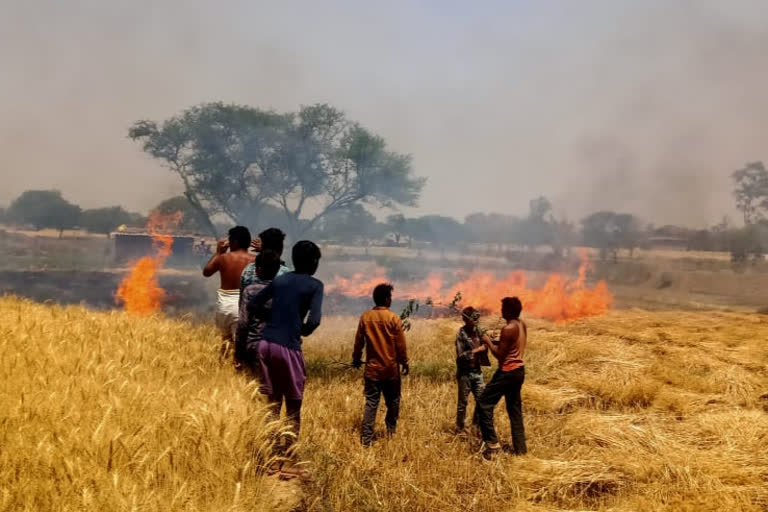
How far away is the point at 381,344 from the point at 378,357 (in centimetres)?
15

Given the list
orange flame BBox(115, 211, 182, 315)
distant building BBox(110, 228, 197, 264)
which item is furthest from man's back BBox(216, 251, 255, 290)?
distant building BBox(110, 228, 197, 264)

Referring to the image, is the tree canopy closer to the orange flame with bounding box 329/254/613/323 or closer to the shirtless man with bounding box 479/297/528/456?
the orange flame with bounding box 329/254/613/323

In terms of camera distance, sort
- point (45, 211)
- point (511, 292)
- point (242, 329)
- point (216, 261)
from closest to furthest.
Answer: point (242, 329)
point (216, 261)
point (511, 292)
point (45, 211)

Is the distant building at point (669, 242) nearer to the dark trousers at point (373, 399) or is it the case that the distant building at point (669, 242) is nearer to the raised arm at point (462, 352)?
the raised arm at point (462, 352)

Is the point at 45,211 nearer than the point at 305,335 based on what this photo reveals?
No

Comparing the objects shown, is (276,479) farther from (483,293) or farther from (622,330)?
(483,293)

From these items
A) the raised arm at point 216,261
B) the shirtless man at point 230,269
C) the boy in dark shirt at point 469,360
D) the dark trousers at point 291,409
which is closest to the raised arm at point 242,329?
the dark trousers at point 291,409

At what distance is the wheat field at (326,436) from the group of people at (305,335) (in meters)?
0.31

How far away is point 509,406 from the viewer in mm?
5961

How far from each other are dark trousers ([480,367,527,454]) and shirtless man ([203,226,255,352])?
10.4 feet

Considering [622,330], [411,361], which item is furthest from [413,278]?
[411,361]

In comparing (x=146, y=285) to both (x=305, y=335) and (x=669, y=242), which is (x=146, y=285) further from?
(x=669, y=242)

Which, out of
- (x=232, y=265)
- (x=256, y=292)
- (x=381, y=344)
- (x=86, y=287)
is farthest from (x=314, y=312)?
(x=86, y=287)

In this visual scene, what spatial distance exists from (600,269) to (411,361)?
22.9 m
